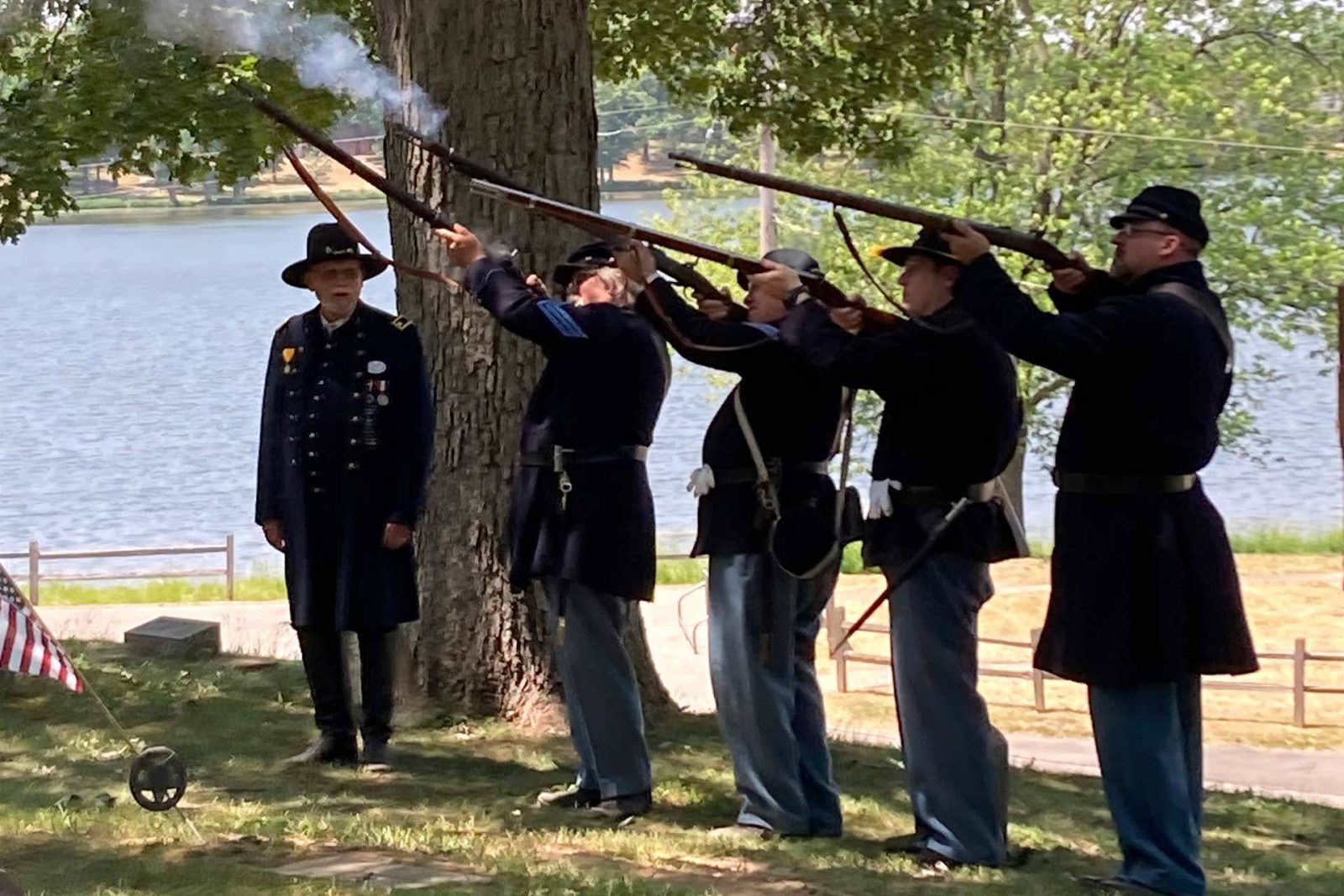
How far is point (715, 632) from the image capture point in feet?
17.5

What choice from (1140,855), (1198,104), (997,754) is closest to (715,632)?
(997,754)

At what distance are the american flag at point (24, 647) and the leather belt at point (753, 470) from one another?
5.60 feet

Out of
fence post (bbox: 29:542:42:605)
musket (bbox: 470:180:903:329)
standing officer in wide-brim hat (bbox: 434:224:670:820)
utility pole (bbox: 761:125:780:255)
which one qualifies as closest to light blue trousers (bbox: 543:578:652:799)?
Answer: standing officer in wide-brim hat (bbox: 434:224:670:820)

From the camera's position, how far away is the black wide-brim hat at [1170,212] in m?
4.56

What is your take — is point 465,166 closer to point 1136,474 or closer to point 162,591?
point 1136,474

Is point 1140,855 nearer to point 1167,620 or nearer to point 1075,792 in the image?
point 1167,620

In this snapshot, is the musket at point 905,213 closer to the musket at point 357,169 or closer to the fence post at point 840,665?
the musket at point 357,169

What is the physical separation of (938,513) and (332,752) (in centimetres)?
237

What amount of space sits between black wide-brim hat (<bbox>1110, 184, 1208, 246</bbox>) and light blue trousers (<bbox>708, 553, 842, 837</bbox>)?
4.25ft

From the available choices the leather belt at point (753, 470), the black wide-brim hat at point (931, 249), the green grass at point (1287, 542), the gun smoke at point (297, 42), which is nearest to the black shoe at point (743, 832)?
the leather belt at point (753, 470)

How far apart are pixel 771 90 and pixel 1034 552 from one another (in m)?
15.4

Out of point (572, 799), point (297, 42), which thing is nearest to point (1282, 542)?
point (297, 42)

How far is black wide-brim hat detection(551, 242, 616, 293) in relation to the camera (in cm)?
556

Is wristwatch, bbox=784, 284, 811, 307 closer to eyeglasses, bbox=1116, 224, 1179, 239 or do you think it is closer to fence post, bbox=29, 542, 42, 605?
eyeglasses, bbox=1116, 224, 1179, 239
